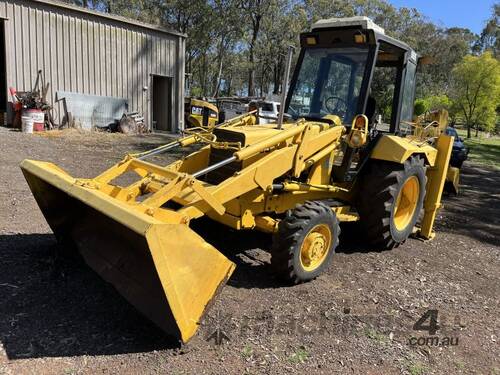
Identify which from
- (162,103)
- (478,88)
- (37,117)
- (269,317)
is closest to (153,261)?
(269,317)

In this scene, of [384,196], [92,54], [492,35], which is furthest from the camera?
[492,35]

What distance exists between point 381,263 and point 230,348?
2.55 m

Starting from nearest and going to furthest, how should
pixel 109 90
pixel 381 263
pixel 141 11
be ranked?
pixel 381 263 < pixel 109 90 < pixel 141 11

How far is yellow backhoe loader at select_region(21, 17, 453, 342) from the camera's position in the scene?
10.8 feet

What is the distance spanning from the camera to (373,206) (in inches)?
212

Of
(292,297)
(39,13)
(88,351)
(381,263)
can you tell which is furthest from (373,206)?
(39,13)

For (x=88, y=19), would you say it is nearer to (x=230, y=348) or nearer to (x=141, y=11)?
(x=230, y=348)

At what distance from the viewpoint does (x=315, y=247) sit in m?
4.50

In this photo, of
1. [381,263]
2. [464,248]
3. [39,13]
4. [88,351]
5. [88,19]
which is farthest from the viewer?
[88,19]

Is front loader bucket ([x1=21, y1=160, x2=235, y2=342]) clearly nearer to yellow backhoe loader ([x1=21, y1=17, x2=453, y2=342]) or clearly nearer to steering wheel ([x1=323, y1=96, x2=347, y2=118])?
yellow backhoe loader ([x1=21, y1=17, x2=453, y2=342])

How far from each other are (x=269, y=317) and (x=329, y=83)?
10.1 ft

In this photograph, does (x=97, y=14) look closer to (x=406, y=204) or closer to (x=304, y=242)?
(x=406, y=204)

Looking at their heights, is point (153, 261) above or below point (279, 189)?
below

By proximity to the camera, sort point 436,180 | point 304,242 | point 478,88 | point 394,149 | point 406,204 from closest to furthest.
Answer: point 304,242 < point 394,149 < point 406,204 < point 436,180 < point 478,88
